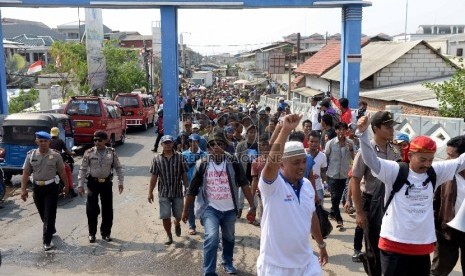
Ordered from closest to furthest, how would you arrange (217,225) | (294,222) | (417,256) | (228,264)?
(294,222), (417,256), (217,225), (228,264)

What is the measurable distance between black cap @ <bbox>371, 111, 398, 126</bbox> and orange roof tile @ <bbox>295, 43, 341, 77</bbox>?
22.9 meters

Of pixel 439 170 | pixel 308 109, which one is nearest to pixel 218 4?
pixel 308 109

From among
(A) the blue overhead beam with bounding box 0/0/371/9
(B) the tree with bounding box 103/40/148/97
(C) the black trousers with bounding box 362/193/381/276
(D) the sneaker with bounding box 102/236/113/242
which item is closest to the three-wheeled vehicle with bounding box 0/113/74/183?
(A) the blue overhead beam with bounding box 0/0/371/9

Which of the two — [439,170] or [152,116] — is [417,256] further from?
[152,116]

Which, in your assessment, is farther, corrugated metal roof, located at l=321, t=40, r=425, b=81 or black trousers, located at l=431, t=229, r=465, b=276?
corrugated metal roof, located at l=321, t=40, r=425, b=81

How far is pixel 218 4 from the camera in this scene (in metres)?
13.5

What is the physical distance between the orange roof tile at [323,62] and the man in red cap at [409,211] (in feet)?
76.9

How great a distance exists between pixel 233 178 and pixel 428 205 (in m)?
2.45

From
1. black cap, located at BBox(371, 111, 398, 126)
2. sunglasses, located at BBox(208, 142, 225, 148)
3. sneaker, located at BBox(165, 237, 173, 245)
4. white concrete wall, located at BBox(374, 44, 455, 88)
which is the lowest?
sneaker, located at BBox(165, 237, 173, 245)

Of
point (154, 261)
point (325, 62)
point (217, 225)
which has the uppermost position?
point (325, 62)

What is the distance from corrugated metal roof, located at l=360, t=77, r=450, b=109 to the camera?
16406mm

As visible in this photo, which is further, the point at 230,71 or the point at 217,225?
the point at 230,71

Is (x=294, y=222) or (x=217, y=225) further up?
(x=294, y=222)

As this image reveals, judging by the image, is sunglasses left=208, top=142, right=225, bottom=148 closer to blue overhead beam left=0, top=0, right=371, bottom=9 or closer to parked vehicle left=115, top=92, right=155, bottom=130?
blue overhead beam left=0, top=0, right=371, bottom=9
